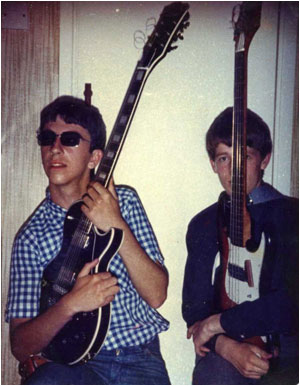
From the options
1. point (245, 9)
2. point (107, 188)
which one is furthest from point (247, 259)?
point (245, 9)

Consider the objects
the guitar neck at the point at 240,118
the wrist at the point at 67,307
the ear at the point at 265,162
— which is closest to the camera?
the wrist at the point at 67,307

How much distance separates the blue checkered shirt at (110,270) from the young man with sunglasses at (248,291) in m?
0.17

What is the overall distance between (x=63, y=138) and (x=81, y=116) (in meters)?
0.11

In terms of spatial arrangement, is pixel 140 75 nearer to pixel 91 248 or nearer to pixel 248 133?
pixel 248 133

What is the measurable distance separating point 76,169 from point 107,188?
151 millimetres

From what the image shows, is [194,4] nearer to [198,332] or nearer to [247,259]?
[247,259]

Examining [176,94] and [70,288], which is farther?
[176,94]

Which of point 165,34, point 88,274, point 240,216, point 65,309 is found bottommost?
point 65,309

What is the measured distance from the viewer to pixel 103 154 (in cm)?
131

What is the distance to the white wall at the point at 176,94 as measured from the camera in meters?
1.37

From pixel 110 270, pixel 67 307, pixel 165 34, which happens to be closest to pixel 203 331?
pixel 110 270

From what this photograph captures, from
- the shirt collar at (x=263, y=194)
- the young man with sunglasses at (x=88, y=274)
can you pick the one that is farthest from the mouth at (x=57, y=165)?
the shirt collar at (x=263, y=194)

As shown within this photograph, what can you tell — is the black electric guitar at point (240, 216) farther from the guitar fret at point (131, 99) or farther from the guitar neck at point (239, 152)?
the guitar fret at point (131, 99)

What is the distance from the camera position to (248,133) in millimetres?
1344
